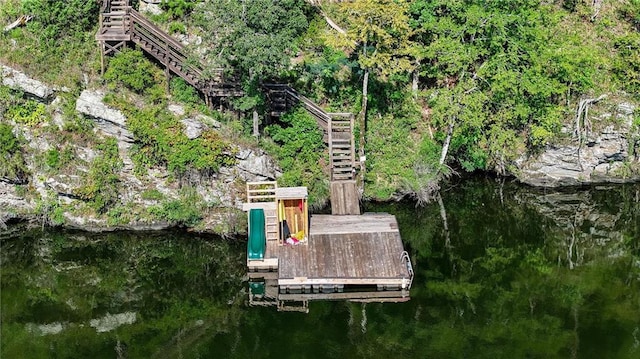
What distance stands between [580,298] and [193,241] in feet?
53.1

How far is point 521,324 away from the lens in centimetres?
2612

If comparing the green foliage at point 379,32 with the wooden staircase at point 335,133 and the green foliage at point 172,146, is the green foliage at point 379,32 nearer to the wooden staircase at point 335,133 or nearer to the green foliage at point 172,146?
the wooden staircase at point 335,133

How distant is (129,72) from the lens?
107 ft

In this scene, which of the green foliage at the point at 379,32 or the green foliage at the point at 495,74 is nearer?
the green foliage at the point at 379,32

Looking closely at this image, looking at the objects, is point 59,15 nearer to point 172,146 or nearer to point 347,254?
point 172,146

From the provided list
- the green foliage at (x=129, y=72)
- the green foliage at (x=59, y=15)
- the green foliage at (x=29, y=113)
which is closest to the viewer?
the green foliage at (x=29, y=113)

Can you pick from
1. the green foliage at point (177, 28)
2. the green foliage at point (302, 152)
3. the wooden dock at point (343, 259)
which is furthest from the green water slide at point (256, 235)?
the green foliage at point (177, 28)

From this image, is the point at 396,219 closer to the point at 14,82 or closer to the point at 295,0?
the point at 295,0

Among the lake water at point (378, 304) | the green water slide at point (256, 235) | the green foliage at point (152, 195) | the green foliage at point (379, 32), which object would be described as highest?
the green foliage at point (379, 32)

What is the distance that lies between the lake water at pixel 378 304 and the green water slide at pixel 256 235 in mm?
1305

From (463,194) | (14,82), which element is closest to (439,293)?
(463,194)

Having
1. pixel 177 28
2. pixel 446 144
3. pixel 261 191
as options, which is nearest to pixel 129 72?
pixel 177 28

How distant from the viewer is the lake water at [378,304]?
24.8 m

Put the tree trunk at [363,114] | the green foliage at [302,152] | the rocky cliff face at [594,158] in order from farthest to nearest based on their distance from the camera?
1. the rocky cliff face at [594,158]
2. the tree trunk at [363,114]
3. the green foliage at [302,152]
